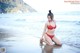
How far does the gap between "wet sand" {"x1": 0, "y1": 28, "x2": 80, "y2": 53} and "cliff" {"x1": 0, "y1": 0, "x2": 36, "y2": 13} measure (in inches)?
16.7

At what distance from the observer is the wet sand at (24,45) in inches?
147

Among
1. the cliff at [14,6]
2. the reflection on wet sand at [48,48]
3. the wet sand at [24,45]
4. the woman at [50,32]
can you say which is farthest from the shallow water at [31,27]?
the reflection on wet sand at [48,48]

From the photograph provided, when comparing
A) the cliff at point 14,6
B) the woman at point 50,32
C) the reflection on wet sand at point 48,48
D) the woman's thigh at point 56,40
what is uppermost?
the cliff at point 14,6

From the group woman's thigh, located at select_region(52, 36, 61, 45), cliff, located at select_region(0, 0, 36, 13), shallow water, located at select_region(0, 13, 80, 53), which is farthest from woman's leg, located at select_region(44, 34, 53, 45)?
cliff, located at select_region(0, 0, 36, 13)

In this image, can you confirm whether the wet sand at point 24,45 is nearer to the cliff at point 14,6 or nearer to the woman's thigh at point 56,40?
the woman's thigh at point 56,40

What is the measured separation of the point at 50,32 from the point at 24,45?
508 mm

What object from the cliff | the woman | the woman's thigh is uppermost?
the cliff

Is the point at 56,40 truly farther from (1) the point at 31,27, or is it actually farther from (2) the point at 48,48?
(1) the point at 31,27

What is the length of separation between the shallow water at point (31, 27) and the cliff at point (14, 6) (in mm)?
100

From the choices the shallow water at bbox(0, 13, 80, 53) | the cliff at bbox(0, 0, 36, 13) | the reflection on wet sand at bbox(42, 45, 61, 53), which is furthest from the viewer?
the cliff at bbox(0, 0, 36, 13)

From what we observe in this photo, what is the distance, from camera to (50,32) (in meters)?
4.10

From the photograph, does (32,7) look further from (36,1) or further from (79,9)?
(79,9)

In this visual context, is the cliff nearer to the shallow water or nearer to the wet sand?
the shallow water

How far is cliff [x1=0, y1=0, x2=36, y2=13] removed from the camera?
470cm
